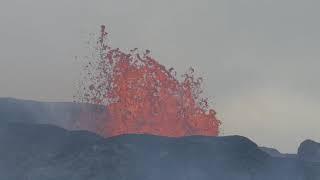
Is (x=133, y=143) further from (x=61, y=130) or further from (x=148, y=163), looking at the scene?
(x=61, y=130)

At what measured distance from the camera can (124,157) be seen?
428 feet

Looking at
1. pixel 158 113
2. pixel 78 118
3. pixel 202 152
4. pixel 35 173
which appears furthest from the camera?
pixel 78 118

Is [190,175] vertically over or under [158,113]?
under

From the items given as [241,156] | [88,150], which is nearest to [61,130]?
[88,150]

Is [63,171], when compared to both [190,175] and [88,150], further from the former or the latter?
[190,175]

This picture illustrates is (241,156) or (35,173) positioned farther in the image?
(241,156)

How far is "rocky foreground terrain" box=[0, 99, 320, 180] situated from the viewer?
128875 millimetres

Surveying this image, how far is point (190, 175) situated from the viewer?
136 m

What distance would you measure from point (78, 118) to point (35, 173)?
50059 mm

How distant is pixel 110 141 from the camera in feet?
429

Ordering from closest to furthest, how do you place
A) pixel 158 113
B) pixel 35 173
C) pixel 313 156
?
1. pixel 35 173
2. pixel 158 113
3. pixel 313 156

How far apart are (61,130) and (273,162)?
41.5 metres

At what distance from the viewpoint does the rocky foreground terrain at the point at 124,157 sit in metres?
129

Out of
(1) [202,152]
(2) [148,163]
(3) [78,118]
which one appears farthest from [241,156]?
(3) [78,118]
